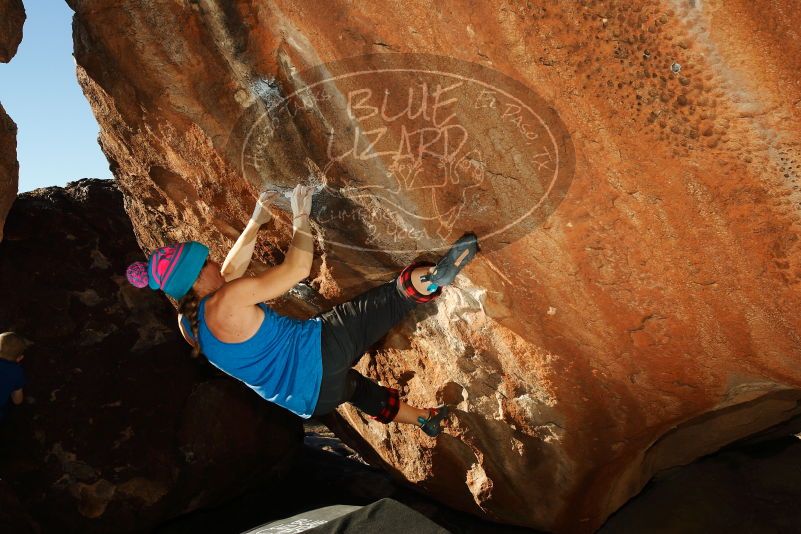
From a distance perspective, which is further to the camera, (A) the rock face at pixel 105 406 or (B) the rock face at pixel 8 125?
(A) the rock face at pixel 105 406

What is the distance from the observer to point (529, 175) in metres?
2.03

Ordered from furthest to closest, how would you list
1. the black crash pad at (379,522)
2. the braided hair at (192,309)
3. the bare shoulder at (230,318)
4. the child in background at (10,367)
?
the child in background at (10,367) → the black crash pad at (379,522) → the braided hair at (192,309) → the bare shoulder at (230,318)

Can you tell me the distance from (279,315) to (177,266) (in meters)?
0.47

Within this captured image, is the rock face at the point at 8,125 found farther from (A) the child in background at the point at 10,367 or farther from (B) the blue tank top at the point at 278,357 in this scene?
(B) the blue tank top at the point at 278,357

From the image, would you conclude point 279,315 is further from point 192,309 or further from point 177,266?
point 177,266

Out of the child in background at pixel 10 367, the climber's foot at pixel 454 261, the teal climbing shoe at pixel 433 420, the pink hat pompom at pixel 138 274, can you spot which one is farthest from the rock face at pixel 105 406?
the climber's foot at pixel 454 261

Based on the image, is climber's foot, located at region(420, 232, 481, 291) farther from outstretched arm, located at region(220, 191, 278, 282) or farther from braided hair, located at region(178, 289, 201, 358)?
braided hair, located at region(178, 289, 201, 358)

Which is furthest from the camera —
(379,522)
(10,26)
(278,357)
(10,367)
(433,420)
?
(10,367)

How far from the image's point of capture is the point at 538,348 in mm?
2561

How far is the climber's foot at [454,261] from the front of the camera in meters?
2.32

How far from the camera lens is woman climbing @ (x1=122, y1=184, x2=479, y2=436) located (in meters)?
2.20

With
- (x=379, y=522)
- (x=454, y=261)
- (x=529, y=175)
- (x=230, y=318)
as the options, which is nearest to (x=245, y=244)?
(x=230, y=318)

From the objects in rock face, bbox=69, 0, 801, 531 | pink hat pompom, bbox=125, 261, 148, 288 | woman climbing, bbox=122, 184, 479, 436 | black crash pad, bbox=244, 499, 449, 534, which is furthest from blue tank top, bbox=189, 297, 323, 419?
black crash pad, bbox=244, 499, 449, 534

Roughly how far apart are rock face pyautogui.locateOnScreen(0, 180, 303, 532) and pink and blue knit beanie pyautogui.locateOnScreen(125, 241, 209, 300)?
2.82 m
